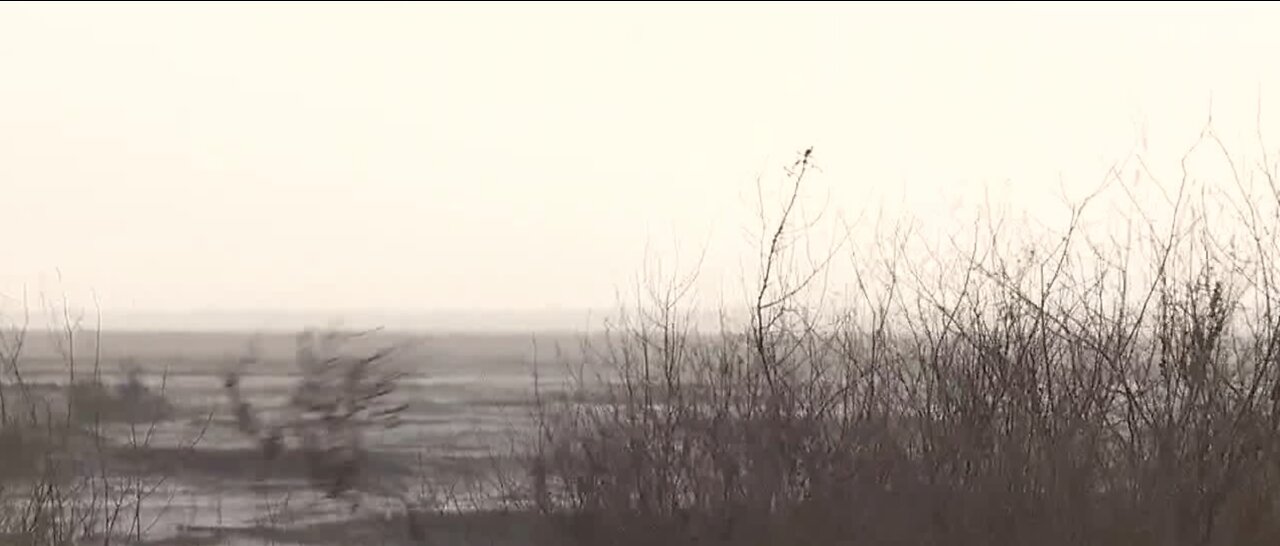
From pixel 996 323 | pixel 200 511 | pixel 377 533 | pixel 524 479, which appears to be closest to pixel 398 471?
pixel 200 511

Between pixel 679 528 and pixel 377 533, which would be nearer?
pixel 679 528

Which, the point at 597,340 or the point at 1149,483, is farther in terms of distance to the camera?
the point at 597,340

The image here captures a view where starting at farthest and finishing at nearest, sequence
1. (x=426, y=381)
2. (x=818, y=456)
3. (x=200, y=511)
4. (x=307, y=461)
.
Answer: (x=426, y=381), (x=200, y=511), (x=307, y=461), (x=818, y=456)

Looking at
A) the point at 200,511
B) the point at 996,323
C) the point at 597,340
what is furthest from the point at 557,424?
the point at 200,511

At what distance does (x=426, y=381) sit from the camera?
51.5 m

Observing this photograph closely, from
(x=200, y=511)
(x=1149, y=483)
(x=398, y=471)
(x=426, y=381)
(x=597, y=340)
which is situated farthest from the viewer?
(x=426, y=381)

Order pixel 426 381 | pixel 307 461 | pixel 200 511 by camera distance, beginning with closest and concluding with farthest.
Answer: pixel 307 461 < pixel 200 511 < pixel 426 381

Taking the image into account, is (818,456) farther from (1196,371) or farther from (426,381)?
(426,381)

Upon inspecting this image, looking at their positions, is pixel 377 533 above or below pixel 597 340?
below

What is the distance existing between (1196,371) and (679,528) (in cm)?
316

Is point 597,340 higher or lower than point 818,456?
higher

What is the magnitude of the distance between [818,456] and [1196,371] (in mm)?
2196

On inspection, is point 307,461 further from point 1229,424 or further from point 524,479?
point 1229,424

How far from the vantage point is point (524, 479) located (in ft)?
38.9
